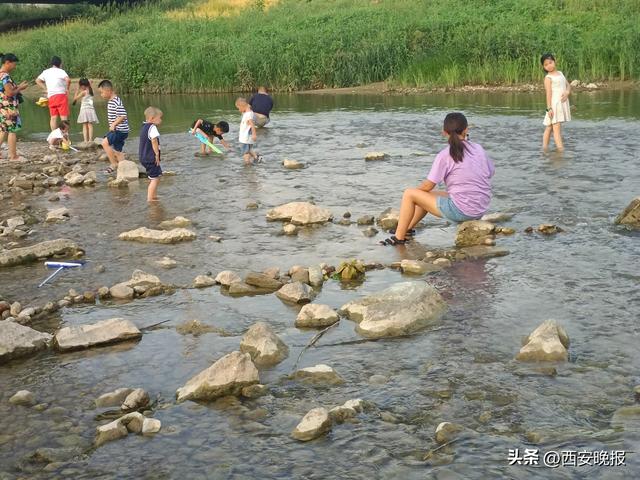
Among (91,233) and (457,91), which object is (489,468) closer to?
(91,233)

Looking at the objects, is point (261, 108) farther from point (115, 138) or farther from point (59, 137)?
point (115, 138)

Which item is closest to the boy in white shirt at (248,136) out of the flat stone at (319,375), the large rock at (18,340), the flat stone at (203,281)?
the flat stone at (203,281)

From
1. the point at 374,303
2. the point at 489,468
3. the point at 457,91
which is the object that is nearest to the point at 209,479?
the point at 489,468

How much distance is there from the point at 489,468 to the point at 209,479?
1544 mm

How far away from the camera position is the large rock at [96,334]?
6543 millimetres

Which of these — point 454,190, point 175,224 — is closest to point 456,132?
point 454,190

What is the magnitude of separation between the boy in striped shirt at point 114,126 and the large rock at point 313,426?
1011 cm

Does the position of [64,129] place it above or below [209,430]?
above

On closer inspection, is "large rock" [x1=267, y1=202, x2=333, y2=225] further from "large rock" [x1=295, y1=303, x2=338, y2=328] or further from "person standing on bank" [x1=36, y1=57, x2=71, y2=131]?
"person standing on bank" [x1=36, y1=57, x2=71, y2=131]

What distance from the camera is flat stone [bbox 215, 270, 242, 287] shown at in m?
7.98

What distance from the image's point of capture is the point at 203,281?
26.4 feet

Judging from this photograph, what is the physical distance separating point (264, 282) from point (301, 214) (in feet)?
8.36

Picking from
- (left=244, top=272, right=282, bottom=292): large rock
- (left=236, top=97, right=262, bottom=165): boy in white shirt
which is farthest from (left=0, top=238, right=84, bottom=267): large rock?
(left=236, top=97, right=262, bottom=165): boy in white shirt

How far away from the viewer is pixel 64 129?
18375 mm
